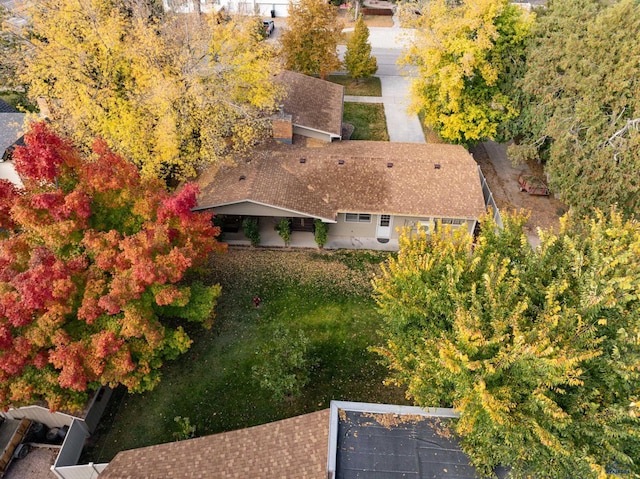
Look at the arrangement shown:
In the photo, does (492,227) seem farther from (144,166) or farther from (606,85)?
(144,166)

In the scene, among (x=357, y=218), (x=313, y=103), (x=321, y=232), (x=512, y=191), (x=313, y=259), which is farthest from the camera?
(x=313, y=103)

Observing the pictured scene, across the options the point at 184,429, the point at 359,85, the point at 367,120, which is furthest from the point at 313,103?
the point at 184,429

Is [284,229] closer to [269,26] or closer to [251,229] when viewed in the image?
[251,229]

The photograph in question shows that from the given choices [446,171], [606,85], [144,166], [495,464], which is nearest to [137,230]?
[144,166]

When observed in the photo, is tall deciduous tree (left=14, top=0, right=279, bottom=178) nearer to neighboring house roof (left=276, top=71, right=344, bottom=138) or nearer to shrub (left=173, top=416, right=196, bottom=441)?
neighboring house roof (left=276, top=71, right=344, bottom=138)

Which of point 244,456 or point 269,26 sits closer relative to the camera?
point 244,456

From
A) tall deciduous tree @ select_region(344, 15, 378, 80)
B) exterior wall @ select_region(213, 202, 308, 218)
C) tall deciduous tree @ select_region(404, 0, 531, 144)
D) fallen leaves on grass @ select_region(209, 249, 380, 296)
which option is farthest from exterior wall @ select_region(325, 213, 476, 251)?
tall deciduous tree @ select_region(344, 15, 378, 80)

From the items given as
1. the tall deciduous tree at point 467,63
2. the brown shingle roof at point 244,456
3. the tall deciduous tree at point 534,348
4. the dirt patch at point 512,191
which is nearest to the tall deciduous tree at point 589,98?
the tall deciduous tree at point 467,63
